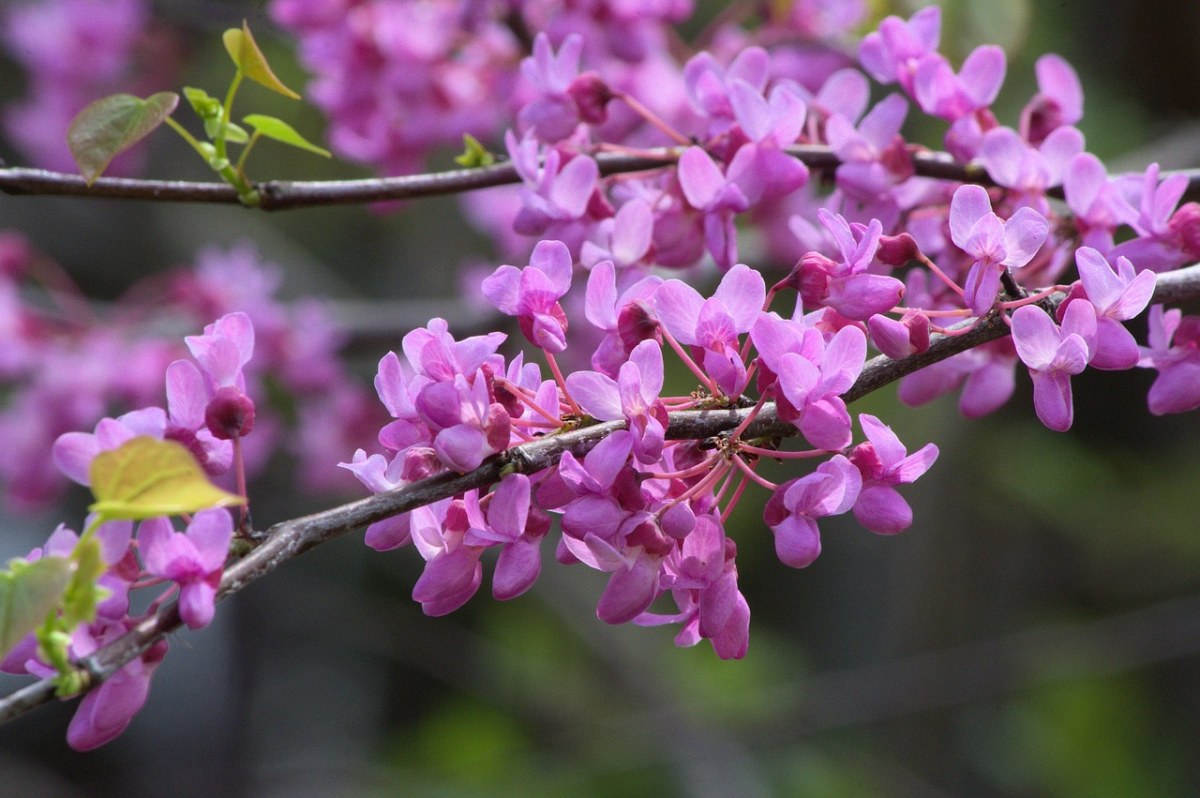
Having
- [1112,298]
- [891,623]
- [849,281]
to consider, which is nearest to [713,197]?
[849,281]

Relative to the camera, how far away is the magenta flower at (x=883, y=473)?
0.66 meters

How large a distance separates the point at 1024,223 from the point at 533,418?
0.31m

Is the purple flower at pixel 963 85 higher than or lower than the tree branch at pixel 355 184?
higher

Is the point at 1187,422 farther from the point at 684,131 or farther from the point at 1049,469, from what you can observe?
the point at 684,131

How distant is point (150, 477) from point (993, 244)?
0.48 meters

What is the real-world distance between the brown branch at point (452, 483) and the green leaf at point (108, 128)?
1.04 ft

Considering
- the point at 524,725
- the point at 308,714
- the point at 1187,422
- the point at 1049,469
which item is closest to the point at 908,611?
the point at 1049,469

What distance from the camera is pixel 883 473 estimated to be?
68 centimetres

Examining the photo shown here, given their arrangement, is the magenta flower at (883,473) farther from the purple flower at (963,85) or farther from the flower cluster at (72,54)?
the flower cluster at (72,54)

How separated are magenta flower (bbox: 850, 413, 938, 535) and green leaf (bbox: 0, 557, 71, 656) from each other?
43cm

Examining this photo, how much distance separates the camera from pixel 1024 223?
0.66 meters

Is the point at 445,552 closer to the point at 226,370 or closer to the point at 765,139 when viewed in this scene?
the point at 226,370

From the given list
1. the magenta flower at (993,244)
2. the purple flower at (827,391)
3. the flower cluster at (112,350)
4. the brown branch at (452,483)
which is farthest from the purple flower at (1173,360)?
the flower cluster at (112,350)

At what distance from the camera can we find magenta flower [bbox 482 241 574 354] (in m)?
0.69
